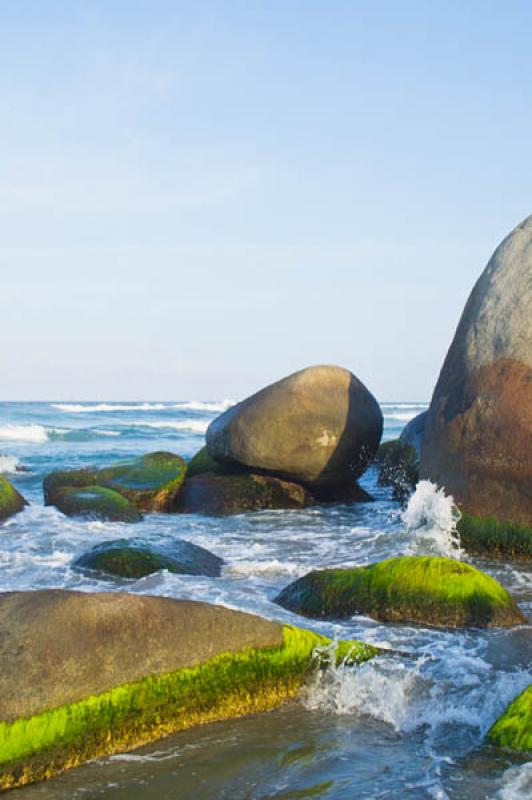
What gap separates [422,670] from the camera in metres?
5.16

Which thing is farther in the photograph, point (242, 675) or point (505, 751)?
point (242, 675)

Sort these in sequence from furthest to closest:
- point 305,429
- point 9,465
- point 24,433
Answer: point 24,433, point 9,465, point 305,429

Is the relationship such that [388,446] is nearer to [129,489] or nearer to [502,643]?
[129,489]

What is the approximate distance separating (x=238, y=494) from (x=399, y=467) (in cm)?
334

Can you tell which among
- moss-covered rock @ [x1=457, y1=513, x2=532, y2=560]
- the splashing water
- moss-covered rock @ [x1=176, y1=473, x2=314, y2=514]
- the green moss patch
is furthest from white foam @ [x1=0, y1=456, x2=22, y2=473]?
the green moss patch

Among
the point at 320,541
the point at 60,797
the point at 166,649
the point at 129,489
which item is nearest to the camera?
the point at 60,797

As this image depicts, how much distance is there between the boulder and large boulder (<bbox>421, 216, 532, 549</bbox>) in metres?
4.34

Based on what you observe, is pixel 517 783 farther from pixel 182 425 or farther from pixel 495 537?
pixel 182 425

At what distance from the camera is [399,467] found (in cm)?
1494

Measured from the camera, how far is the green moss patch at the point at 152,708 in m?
3.85

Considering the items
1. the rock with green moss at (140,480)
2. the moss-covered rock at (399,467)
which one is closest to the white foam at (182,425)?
the moss-covered rock at (399,467)

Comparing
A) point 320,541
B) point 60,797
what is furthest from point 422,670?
point 320,541

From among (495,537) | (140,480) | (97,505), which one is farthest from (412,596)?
(140,480)

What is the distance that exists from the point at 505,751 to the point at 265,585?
3892 mm
